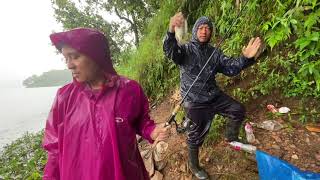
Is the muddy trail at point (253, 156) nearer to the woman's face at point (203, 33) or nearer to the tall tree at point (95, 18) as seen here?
the woman's face at point (203, 33)

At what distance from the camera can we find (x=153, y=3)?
38.2 ft

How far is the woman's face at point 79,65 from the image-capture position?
2.09 m

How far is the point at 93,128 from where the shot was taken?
2.14m

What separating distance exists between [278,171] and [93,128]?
1.98m

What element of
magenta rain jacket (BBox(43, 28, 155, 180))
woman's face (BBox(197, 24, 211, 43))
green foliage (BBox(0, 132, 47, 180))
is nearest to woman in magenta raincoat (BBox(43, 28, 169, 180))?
magenta rain jacket (BBox(43, 28, 155, 180))

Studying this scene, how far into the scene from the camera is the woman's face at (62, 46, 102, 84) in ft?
6.86

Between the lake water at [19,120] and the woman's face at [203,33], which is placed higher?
the woman's face at [203,33]

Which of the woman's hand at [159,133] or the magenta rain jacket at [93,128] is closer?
the magenta rain jacket at [93,128]

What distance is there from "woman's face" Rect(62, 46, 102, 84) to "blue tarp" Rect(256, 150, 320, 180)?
2.01m

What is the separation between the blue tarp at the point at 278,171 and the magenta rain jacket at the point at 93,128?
1471 mm

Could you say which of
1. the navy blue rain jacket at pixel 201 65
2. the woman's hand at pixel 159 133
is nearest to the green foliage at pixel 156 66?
the navy blue rain jacket at pixel 201 65

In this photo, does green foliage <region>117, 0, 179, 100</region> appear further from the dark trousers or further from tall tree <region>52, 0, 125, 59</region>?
tall tree <region>52, 0, 125, 59</region>

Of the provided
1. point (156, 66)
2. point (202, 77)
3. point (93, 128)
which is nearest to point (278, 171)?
point (202, 77)

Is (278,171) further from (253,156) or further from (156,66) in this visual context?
(156,66)
